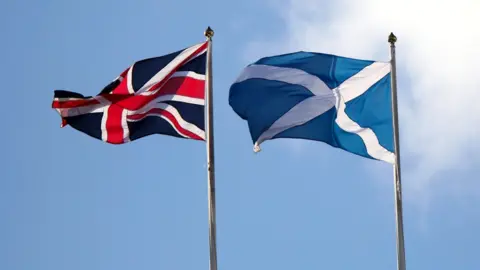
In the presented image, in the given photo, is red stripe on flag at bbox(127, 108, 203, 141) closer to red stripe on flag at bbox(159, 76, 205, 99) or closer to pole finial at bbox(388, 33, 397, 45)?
red stripe on flag at bbox(159, 76, 205, 99)

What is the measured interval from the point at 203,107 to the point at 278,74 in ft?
8.93

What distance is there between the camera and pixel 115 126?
181 ft

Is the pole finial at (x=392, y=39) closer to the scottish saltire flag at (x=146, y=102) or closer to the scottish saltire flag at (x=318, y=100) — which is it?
the scottish saltire flag at (x=318, y=100)

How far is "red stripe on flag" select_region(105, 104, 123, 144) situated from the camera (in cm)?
5512

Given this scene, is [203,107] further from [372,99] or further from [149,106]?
[372,99]

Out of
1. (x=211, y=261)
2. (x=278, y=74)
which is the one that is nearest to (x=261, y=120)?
(x=278, y=74)

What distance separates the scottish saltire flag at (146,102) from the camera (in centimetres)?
5478

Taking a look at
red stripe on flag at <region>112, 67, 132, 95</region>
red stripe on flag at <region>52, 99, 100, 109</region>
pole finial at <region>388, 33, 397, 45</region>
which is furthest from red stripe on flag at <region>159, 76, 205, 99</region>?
pole finial at <region>388, 33, 397, 45</region>

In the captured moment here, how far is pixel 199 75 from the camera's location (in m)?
55.2

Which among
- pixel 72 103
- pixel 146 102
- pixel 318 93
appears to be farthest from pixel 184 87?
pixel 318 93

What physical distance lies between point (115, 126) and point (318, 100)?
6.51 meters

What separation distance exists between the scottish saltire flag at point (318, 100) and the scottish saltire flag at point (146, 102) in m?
1.42

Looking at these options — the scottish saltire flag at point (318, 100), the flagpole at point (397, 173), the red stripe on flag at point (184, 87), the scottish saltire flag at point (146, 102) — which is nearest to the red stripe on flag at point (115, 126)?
the scottish saltire flag at point (146, 102)

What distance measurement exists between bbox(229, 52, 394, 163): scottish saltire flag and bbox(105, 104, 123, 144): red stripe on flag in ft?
12.0
